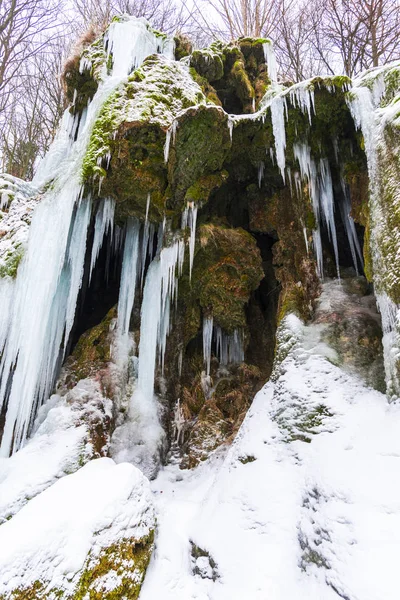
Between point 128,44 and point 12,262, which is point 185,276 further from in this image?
point 128,44

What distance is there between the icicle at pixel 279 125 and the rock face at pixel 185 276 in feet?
0.09

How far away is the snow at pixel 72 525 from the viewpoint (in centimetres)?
311

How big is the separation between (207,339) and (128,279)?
2.13m

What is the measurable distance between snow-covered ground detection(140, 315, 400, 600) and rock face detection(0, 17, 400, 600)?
0.09 m

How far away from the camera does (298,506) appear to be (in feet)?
12.4

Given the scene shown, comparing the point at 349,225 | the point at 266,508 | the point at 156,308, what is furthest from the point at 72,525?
the point at 349,225

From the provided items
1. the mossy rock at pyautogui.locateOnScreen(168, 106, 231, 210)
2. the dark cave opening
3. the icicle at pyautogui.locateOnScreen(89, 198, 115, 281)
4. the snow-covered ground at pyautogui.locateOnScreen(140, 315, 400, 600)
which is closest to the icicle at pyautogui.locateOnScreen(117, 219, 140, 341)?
the icicle at pyautogui.locateOnScreen(89, 198, 115, 281)

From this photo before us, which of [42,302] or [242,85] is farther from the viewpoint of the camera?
[242,85]

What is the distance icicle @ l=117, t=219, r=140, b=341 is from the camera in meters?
7.21

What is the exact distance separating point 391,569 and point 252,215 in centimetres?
680

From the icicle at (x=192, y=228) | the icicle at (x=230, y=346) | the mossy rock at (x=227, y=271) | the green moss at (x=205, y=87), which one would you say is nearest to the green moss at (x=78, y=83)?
the green moss at (x=205, y=87)

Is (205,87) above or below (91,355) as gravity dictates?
above

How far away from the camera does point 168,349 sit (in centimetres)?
766

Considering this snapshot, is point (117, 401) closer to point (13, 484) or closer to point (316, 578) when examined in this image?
point (13, 484)
